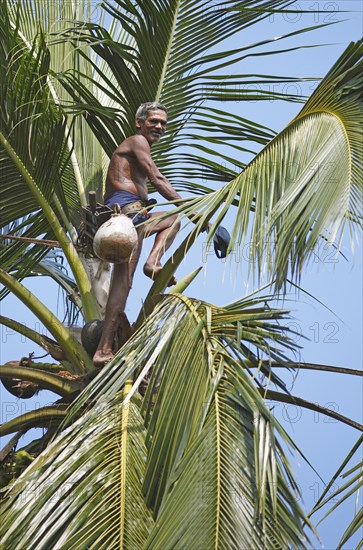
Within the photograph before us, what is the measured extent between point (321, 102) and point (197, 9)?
2276mm

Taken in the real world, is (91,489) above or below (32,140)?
below

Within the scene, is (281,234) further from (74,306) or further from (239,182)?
(74,306)

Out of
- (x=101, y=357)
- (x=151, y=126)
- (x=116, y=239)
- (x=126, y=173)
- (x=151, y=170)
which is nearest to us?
(x=116, y=239)

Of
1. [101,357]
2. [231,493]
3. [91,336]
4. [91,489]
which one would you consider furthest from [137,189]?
[231,493]

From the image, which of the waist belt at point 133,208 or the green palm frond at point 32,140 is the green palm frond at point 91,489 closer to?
the waist belt at point 133,208

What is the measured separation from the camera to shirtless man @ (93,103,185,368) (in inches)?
308

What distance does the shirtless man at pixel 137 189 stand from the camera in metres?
7.82

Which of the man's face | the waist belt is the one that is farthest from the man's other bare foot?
the man's face

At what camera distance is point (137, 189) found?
8.26 metres

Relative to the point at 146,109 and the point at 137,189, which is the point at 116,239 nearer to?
the point at 137,189

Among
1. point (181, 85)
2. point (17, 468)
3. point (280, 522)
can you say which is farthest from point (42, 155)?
point (280, 522)

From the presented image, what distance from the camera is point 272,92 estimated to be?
9141 millimetres

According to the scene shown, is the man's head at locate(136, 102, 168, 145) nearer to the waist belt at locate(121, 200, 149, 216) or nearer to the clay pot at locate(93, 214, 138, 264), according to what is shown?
the waist belt at locate(121, 200, 149, 216)

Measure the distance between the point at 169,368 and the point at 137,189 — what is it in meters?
2.03
